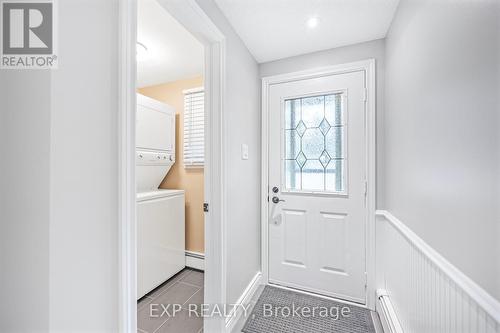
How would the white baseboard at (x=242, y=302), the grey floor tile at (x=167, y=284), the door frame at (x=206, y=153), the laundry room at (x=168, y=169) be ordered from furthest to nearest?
the grey floor tile at (x=167, y=284) → the laundry room at (x=168, y=169) → the white baseboard at (x=242, y=302) → the door frame at (x=206, y=153)

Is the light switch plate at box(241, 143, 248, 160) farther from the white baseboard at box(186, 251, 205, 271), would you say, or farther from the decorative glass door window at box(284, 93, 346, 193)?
the white baseboard at box(186, 251, 205, 271)

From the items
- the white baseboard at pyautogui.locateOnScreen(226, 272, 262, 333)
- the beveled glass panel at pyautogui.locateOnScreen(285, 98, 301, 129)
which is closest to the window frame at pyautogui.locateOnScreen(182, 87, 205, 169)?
the beveled glass panel at pyautogui.locateOnScreen(285, 98, 301, 129)

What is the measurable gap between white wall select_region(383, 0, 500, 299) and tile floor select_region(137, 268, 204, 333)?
5.47 ft

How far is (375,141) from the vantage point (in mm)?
1750

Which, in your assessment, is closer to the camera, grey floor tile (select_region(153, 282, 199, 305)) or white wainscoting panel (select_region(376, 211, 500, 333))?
white wainscoting panel (select_region(376, 211, 500, 333))

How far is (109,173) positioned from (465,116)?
4.06ft

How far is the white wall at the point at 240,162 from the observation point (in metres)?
1.53

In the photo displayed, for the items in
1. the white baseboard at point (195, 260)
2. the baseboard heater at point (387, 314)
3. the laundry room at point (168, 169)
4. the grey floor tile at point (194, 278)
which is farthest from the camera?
the white baseboard at point (195, 260)

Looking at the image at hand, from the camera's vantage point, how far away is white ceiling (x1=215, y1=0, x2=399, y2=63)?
54.7 inches

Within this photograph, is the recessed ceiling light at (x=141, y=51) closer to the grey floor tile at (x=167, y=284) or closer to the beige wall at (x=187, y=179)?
the beige wall at (x=187, y=179)

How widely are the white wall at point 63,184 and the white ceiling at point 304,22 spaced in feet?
3.41

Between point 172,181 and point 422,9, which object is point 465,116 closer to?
point 422,9

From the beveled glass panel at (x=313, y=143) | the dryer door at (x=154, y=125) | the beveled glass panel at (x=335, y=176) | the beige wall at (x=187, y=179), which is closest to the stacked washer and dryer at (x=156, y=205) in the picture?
the dryer door at (x=154, y=125)

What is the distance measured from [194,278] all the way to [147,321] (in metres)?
0.67
